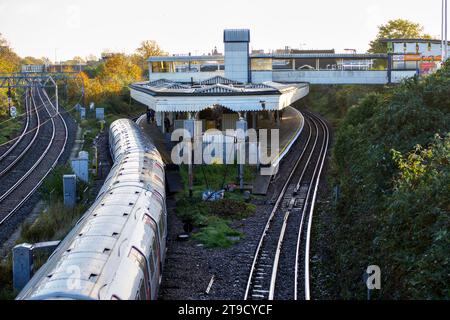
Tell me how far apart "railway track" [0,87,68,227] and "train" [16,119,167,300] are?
7.85 m

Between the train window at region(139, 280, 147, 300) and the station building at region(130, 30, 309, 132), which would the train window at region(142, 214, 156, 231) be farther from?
the station building at region(130, 30, 309, 132)

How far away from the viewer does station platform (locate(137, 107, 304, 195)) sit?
966 inches

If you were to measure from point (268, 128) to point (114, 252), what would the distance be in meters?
32.5

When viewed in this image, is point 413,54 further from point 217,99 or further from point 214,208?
point 214,208

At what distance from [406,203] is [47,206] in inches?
550

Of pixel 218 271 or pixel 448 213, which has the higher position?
pixel 448 213

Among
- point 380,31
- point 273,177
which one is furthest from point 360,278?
point 380,31

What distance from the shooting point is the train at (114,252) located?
8297mm

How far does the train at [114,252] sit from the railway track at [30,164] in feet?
25.8

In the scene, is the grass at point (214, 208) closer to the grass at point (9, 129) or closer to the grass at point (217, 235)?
the grass at point (217, 235)

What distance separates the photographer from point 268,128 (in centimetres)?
4166

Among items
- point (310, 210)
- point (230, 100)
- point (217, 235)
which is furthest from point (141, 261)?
point (230, 100)

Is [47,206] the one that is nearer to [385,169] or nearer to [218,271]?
[218,271]

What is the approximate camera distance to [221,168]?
2741 centimetres
